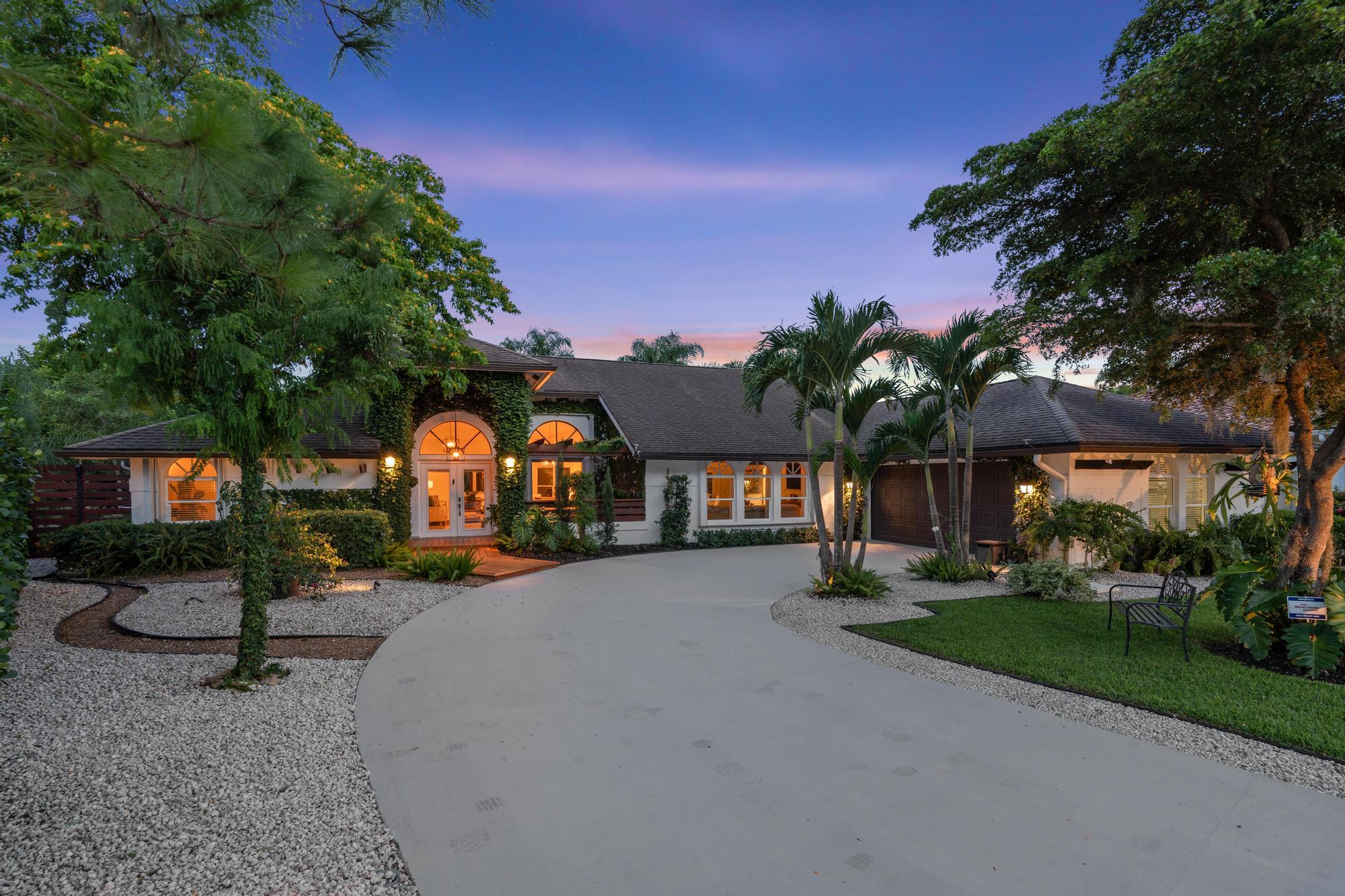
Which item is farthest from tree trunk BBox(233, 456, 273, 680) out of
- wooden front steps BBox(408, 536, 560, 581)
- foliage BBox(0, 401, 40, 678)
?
wooden front steps BBox(408, 536, 560, 581)

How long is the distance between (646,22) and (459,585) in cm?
867

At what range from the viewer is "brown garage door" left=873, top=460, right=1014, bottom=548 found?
1300 centimetres

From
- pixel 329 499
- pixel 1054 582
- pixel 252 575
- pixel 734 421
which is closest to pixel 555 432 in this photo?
pixel 734 421

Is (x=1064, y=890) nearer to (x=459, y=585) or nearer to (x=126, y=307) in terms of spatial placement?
(x=126, y=307)

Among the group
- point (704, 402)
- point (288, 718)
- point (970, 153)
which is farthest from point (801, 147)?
point (288, 718)

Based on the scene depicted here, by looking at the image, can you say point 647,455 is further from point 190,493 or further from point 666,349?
point 666,349

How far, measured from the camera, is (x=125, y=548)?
1012cm

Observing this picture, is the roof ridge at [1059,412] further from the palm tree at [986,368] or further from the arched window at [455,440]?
the arched window at [455,440]

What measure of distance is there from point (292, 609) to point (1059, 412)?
1412cm

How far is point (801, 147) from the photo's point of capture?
38.1ft

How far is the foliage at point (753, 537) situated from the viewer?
15.4 metres

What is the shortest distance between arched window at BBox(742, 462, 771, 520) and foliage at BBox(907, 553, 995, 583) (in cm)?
590

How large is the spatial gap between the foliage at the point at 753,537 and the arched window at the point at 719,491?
45 cm

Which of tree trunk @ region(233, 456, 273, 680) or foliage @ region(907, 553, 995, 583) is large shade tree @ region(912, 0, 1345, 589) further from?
tree trunk @ region(233, 456, 273, 680)
